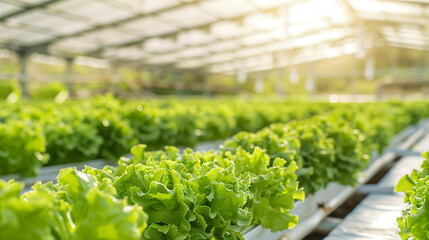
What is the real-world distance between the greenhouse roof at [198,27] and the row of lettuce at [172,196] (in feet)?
45.6

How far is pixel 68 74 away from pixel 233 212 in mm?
23842

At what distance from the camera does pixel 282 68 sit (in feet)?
120

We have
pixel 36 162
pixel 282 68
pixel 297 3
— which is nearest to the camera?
pixel 36 162

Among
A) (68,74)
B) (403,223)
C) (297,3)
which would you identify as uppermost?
(297,3)

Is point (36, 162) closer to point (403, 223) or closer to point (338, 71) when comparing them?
point (403, 223)

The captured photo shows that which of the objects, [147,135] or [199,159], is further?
[147,135]

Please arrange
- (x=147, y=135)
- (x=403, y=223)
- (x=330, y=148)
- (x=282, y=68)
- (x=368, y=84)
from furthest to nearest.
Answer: (x=282, y=68) → (x=368, y=84) → (x=147, y=135) → (x=330, y=148) → (x=403, y=223)

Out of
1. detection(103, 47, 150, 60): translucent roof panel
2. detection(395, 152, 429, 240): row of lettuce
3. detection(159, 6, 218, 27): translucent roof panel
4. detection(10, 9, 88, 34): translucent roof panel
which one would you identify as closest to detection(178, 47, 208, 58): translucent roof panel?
detection(103, 47, 150, 60): translucent roof panel

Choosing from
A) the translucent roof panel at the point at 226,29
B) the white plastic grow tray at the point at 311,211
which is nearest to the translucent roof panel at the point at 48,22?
the translucent roof panel at the point at 226,29

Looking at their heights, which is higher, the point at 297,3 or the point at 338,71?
the point at 297,3

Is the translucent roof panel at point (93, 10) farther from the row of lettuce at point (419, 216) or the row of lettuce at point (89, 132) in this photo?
the row of lettuce at point (419, 216)

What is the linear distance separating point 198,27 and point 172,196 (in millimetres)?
20112

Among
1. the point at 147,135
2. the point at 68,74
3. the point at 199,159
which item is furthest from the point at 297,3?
the point at 199,159

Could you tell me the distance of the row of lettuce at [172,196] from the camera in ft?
4.32
